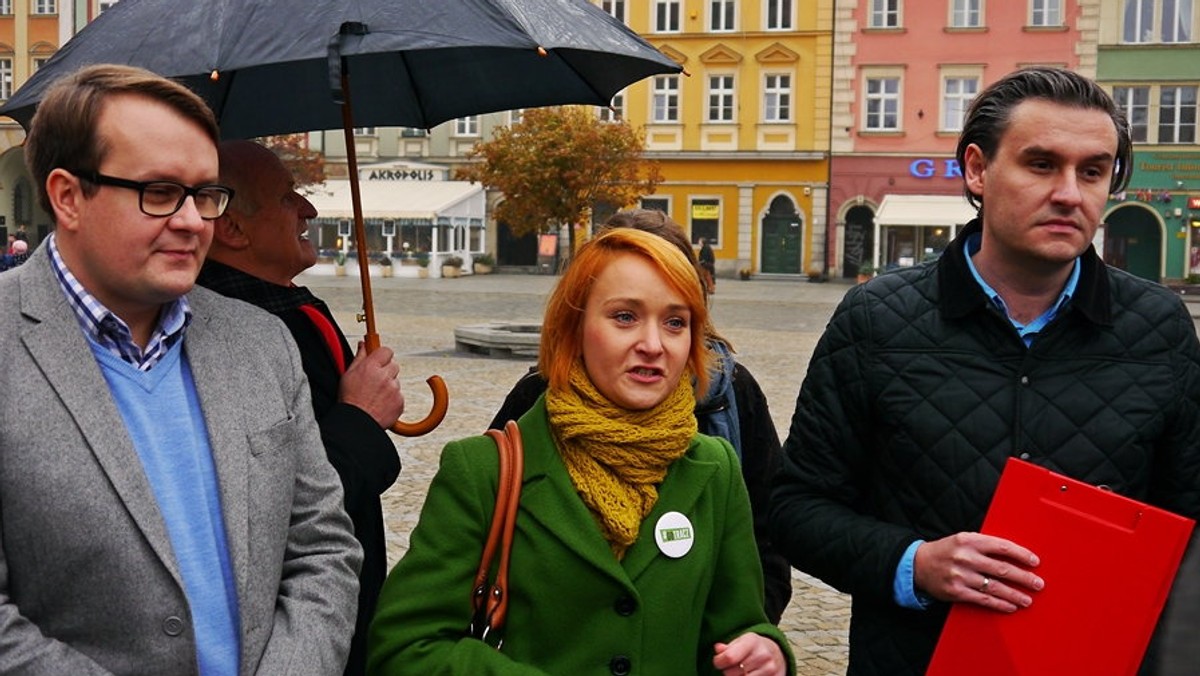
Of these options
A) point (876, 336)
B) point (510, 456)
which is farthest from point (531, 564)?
point (876, 336)

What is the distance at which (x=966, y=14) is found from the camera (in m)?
41.3

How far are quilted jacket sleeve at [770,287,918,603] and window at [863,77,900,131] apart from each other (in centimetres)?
4046

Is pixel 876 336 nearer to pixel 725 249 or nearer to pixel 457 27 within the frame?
pixel 457 27

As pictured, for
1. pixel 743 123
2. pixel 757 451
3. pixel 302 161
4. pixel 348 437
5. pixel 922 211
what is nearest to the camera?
pixel 348 437

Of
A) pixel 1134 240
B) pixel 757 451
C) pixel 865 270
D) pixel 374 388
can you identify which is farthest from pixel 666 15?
pixel 374 388

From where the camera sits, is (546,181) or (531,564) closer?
(531,564)

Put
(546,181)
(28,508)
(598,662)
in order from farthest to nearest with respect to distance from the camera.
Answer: (546,181) → (598,662) → (28,508)

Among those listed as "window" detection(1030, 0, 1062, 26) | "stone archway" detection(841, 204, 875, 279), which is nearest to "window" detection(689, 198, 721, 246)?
"stone archway" detection(841, 204, 875, 279)

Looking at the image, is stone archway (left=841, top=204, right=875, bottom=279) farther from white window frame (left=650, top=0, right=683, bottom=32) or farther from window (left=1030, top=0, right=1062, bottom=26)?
white window frame (left=650, top=0, right=683, bottom=32)

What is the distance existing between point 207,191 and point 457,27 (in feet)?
3.08

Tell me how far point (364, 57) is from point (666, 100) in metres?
40.4

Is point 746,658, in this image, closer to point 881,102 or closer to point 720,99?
point 881,102

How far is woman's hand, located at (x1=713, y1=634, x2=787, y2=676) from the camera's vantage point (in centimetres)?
237

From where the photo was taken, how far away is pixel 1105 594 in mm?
2248
